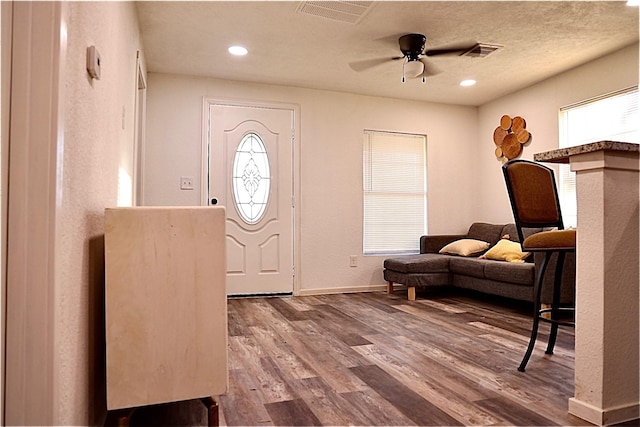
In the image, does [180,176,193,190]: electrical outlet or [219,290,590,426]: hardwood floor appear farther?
[180,176,193,190]: electrical outlet

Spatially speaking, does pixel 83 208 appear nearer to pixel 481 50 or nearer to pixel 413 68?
pixel 413 68

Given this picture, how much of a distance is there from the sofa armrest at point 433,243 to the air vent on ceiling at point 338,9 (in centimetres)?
281

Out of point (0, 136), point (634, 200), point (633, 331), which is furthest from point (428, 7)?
point (0, 136)

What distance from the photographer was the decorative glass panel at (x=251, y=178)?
14.9 ft

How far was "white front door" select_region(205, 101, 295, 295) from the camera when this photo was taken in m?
4.47

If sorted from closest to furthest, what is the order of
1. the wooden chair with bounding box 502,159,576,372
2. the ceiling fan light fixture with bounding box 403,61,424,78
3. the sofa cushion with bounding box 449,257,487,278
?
the wooden chair with bounding box 502,159,576,372 < the ceiling fan light fixture with bounding box 403,61,424,78 < the sofa cushion with bounding box 449,257,487,278

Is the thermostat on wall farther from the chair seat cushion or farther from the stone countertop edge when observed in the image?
the chair seat cushion

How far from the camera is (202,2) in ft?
9.49

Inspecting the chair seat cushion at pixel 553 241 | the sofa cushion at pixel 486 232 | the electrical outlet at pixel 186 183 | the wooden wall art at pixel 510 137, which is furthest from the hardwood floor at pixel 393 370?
the wooden wall art at pixel 510 137

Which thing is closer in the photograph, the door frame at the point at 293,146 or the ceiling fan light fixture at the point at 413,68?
the ceiling fan light fixture at the point at 413,68

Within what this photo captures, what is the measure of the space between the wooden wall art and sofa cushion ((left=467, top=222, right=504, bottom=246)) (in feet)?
2.58

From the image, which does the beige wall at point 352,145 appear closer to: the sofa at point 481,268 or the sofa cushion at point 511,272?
the sofa at point 481,268

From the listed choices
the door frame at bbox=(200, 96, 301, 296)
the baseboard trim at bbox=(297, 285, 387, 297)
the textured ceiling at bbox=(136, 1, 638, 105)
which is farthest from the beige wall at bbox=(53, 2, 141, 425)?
the baseboard trim at bbox=(297, 285, 387, 297)

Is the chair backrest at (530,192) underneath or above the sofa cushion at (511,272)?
above
